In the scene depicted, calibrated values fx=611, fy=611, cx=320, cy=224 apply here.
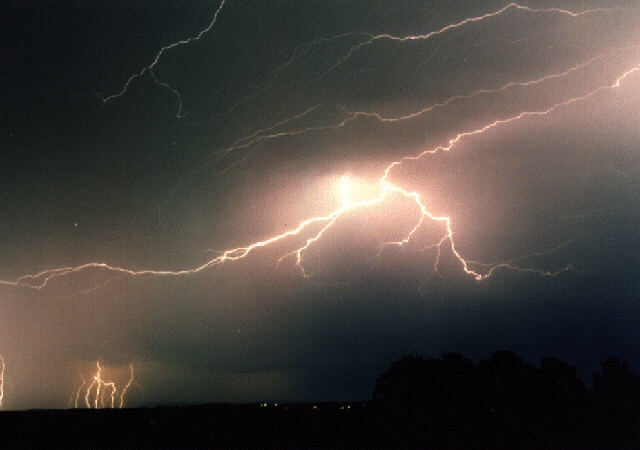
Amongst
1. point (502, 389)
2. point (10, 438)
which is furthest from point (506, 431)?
point (10, 438)

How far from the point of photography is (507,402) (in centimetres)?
2292

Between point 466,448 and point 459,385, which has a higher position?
point 459,385

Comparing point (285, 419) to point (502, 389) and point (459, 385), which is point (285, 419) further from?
point (502, 389)

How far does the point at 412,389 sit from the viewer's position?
79.8ft

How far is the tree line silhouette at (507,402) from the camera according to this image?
56.8 feet

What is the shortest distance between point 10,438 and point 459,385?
52.5 ft

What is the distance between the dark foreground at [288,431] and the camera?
56.1 feet

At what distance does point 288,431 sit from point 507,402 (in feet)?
29.1

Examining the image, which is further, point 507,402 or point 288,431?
point 507,402

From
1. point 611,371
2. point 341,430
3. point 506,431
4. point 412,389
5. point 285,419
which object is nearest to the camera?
point 506,431

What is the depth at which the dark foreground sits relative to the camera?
1709 centimetres

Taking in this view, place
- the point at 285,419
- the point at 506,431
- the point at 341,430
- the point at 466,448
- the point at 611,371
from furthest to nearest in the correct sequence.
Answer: the point at 611,371 → the point at 285,419 → the point at 341,430 → the point at 506,431 → the point at 466,448

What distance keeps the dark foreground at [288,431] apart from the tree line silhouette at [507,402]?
6cm

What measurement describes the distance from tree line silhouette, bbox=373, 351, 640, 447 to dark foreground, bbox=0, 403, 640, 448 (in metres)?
0.06
